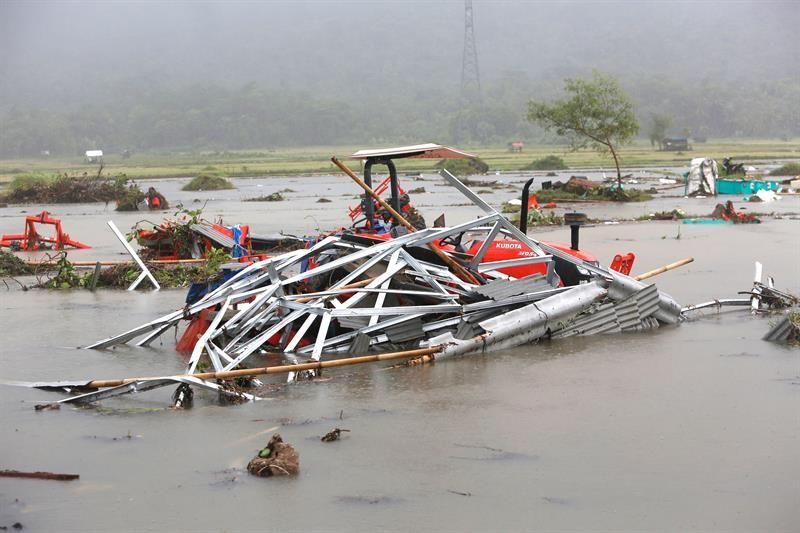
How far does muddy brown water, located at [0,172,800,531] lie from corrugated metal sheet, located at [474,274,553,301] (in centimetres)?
67

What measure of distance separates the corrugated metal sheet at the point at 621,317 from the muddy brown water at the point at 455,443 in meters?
0.20

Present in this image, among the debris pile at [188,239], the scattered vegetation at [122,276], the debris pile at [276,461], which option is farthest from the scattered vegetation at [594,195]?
the debris pile at [276,461]

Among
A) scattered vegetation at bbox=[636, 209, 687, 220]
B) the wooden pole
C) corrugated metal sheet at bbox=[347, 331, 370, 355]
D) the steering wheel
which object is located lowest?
the wooden pole

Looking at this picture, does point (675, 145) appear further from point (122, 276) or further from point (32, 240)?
point (122, 276)

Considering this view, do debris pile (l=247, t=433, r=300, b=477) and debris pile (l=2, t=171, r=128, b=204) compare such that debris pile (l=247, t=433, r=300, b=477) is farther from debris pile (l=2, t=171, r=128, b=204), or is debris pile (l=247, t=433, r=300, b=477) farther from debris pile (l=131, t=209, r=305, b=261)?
debris pile (l=2, t=171, r=128, b=204)

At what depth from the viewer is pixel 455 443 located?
9.05m

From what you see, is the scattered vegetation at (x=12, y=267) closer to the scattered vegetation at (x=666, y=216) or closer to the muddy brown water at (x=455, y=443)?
the muddy brown water at (x=455, y=443)

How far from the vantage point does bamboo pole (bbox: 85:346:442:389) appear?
10.3m

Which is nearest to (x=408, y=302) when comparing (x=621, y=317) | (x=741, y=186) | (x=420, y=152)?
(x=420, y=152)

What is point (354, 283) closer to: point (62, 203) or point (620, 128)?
point (620, 128)

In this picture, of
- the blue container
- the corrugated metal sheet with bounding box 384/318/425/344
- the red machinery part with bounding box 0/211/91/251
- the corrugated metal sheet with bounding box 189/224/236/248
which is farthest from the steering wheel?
the blue container

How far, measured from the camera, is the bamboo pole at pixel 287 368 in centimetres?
1034

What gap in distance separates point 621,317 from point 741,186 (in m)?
29.6

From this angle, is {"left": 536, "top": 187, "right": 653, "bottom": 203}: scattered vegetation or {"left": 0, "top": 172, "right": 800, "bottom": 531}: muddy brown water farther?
{"left": 536, "top": 187, "right": 653, "bottom": 203}: scattered vegetation
